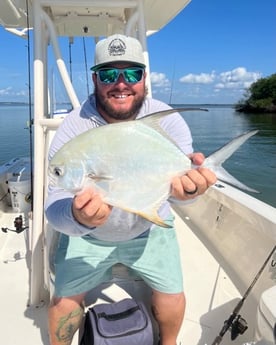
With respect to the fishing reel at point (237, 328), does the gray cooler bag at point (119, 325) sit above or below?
above

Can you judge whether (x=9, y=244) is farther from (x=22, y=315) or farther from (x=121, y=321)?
(x=121, y=321)

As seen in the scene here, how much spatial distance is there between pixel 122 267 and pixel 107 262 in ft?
0.59

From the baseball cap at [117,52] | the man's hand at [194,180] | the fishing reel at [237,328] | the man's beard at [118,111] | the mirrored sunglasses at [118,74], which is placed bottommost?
the fishing reel at [237,328]

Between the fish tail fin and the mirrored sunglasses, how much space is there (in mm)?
650

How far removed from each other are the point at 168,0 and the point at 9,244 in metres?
2.61

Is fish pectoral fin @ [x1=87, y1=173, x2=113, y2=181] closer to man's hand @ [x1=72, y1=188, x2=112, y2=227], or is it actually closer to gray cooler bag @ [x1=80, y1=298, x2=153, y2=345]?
man's hand @ [x1=72, y1=188, x2=112, y2=227]

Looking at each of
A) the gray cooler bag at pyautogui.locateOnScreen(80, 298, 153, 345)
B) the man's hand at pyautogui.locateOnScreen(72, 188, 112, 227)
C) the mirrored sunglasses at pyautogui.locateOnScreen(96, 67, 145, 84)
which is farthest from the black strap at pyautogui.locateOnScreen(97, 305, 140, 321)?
the mirrored sunglasses at pyautogui.locateOnScreen(96, 67, 145, 84)

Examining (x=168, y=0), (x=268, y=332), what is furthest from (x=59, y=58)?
(x=268, y=332)

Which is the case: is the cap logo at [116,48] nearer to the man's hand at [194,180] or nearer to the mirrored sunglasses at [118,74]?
the mirrored sunglasses at [118,74]

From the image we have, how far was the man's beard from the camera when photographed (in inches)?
69.1

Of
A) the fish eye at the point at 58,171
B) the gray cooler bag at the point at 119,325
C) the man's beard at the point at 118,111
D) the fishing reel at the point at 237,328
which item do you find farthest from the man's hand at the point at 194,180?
the fishing reel at the point at 237,328

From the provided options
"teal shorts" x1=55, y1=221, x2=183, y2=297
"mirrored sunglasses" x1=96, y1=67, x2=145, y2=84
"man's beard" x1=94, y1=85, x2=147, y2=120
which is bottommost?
"teal shorts" x1=55, y1=221, x2=183, y2=297

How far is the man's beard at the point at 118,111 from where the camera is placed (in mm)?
1755

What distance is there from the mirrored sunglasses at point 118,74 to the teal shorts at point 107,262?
835 millimetres
